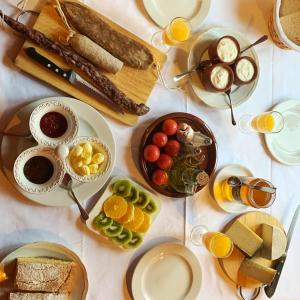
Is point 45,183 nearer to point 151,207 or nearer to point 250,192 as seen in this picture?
point 151,207

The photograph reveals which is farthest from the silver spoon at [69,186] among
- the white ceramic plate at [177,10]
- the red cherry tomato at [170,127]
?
the white ceramic plate at [177,10]

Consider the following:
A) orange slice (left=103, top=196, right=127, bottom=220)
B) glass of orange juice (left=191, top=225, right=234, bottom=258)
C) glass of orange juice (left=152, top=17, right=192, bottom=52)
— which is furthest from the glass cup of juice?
glass of orange juice (left=152, top=17, right=192, bottom=52)

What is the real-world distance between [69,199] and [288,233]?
746 millimetres

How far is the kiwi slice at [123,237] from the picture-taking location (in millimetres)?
1433

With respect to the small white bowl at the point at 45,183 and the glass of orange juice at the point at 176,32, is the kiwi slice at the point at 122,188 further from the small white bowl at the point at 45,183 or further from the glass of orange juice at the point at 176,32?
the glass of orange juice at the point at 176,32

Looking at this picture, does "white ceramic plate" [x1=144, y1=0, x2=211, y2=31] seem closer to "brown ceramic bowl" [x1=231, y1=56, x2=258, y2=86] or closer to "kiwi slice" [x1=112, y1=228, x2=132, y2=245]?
"brown ceramic bowl" [x1=231, y1=56, x2=258, y2=86]

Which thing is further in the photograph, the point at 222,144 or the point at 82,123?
the point at 222,144

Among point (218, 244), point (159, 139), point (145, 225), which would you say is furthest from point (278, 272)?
point (159, 139)

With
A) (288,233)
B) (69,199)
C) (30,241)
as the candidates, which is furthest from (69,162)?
(288,233)

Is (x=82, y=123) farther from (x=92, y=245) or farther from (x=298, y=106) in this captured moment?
(x=298, y=106)

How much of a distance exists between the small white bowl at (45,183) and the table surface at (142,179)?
0.10 metres

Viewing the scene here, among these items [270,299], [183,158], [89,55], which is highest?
[89,55]

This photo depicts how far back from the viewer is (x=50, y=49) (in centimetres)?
138

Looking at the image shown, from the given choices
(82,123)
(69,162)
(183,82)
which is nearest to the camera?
(69,162)
